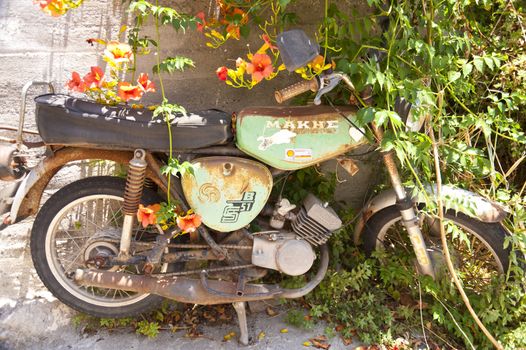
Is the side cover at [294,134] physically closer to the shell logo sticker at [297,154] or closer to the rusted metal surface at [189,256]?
the shell logo sticker at [297,154]

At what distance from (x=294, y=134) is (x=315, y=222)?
57 cm

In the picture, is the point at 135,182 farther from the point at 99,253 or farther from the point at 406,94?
the point at 406,94

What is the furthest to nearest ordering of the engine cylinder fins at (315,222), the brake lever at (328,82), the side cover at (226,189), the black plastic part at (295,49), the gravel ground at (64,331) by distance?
1. the gravel ground at (64,331)
2. the engine cylinder fins at (315,222)
3. the side cover at (226,189)
4. the brake lever at (328,82)
5. the black plastic part at (295,49)

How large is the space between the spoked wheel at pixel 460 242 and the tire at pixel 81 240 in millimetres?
1379

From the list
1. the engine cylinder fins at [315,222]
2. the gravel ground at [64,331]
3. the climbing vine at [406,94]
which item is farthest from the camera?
the gravel ground at [64,331]

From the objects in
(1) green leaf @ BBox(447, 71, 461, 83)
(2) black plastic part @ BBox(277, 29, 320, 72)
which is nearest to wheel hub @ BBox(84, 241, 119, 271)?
(2) black plastic part @ BBox(277, 29, 320, 72)

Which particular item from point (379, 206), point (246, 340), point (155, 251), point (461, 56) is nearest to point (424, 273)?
point (379, 206)

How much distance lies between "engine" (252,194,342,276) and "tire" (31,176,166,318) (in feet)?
2.10

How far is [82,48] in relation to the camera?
3.12 m

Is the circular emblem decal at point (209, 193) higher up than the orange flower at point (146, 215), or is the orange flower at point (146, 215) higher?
the circular emblem decal at point (209, 193)

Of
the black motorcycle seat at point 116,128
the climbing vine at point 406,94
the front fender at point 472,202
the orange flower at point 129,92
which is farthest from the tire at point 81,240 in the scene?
the front fender at point 472,202

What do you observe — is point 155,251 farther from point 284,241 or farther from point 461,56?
point 461,56

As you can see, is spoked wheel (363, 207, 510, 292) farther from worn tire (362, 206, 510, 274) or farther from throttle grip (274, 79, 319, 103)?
throttle grip (274, 79, 319, 103)

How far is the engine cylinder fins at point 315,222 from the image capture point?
2791 mm
